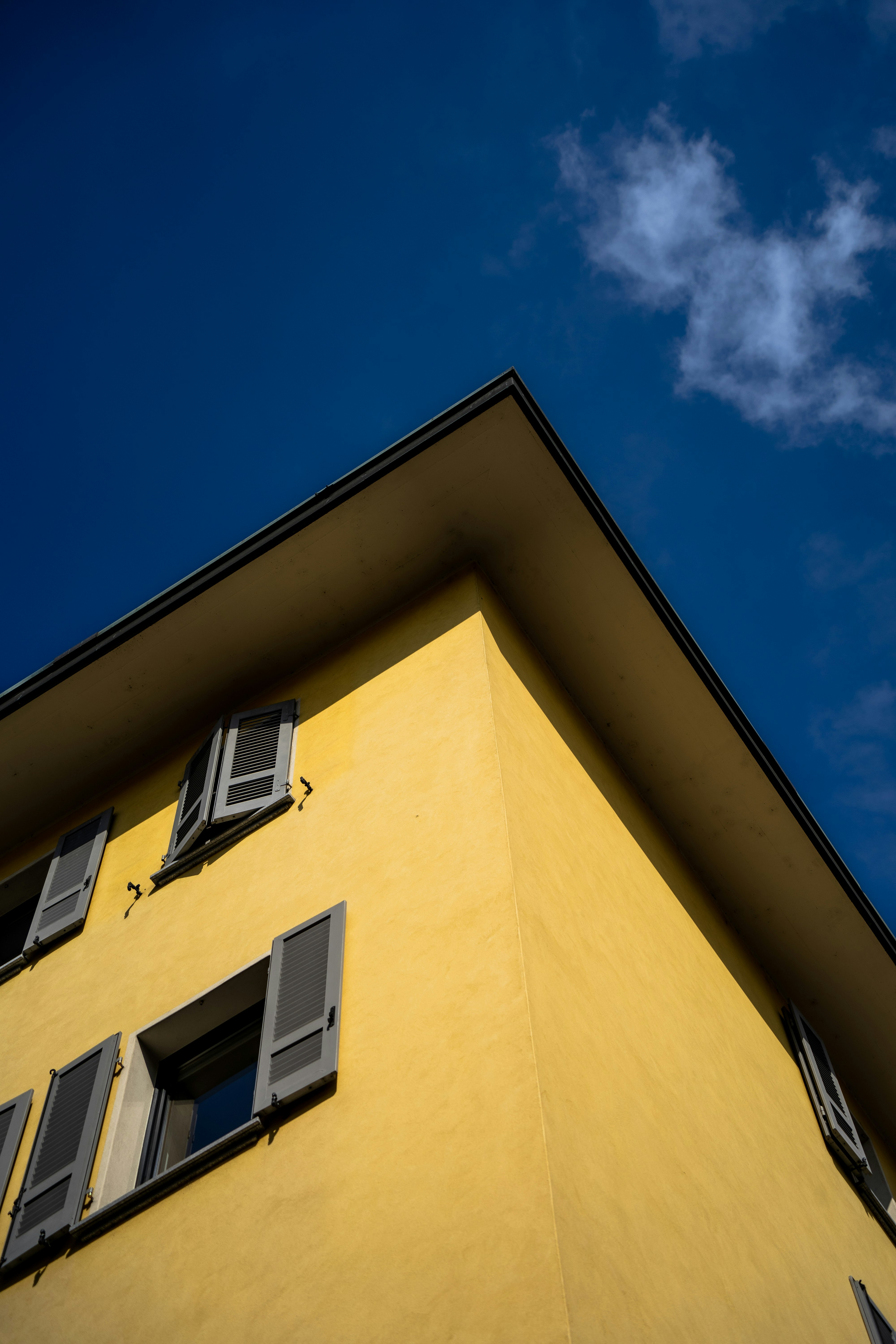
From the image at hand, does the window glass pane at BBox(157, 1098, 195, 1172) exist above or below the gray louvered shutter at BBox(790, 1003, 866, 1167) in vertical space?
below

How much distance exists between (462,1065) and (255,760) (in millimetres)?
3658

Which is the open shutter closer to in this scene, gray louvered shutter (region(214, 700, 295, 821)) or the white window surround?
the white window surround

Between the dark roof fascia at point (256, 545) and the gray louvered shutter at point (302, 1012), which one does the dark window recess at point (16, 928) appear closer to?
the dark roof fascia at point (256, 545)

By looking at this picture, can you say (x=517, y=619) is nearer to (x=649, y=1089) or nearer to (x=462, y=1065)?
(x=649, y=1089)

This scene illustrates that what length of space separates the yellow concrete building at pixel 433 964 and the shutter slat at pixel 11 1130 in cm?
3

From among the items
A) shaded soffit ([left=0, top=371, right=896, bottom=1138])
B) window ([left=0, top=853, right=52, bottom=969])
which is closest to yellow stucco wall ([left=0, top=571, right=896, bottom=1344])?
shaded soffit ([left=0, top=371, right=896, bottom=1138])

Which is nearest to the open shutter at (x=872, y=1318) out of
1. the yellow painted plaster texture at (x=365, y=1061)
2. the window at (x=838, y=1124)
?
the window at (x=838, y=1124)

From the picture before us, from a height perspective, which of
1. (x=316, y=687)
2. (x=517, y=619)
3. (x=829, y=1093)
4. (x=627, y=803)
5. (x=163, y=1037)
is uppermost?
(x=517, y=619)

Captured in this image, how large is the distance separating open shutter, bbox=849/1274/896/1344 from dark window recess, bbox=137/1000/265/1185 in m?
4.22

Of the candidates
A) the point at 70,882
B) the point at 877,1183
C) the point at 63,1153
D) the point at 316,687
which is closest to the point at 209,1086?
the point at 63,1153

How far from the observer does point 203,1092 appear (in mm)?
6051

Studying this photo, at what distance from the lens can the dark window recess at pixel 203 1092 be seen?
5.75 metres

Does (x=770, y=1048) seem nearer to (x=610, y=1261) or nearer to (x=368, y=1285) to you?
(x=610, y=1261)

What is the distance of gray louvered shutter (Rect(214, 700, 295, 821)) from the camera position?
7371 millimetres
